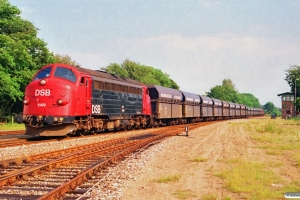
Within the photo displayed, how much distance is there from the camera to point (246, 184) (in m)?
9.67

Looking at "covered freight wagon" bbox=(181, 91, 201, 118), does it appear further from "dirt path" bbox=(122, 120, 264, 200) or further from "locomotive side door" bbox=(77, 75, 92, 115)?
"dirt path" bbox=(122, 120, 264, 200)

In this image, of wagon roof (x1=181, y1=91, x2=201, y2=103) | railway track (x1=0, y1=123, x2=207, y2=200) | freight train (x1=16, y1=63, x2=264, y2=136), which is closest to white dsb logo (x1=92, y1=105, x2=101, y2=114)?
freight train (x1=16, y1=63, x2=264, y2=136)

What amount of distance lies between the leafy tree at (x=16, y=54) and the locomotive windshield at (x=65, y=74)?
1604 cm

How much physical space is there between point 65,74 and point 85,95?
1734 millimetres

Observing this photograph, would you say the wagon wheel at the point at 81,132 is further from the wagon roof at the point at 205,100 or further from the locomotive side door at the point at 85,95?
the wagon roof at the point at 205,100

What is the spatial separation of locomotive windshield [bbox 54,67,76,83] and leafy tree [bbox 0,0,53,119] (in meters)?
16.0

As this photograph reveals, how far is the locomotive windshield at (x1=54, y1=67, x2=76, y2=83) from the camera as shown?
2103 centimetres

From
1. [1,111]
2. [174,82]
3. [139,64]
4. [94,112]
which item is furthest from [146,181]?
[174,82]

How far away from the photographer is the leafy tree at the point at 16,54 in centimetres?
3597

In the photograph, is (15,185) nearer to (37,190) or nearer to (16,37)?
(37,190)

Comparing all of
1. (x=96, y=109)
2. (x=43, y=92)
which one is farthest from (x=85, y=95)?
(x=43, y=92)

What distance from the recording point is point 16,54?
3828 cm

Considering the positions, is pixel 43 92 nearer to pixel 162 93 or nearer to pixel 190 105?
pixel 162 93

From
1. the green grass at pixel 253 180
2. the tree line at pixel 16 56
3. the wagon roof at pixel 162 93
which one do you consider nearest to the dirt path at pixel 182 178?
the green grass at pixel 253 180
